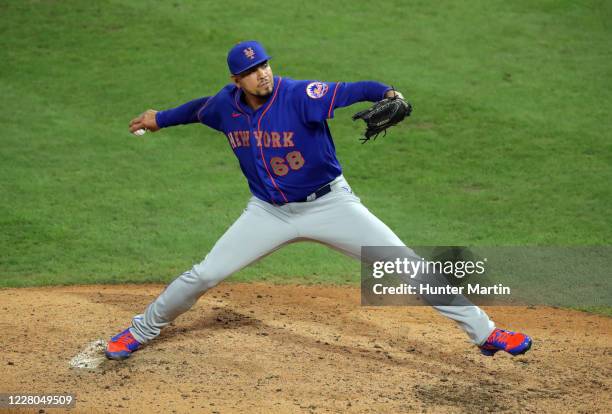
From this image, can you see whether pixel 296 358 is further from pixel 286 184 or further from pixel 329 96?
pixel 329 96

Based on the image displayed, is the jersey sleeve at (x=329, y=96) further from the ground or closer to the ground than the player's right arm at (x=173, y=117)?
further from the ground

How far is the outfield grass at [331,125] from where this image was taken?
7520 mm

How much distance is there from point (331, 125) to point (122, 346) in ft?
15.0

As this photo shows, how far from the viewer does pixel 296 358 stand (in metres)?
5.43

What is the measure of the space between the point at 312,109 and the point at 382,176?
11.8ft

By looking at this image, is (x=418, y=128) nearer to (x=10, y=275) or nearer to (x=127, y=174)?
(x=127, y=174)

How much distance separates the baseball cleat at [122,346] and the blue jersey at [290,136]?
117 centimetres

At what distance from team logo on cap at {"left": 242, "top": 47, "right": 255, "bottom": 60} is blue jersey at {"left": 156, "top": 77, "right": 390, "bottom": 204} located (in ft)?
0.76

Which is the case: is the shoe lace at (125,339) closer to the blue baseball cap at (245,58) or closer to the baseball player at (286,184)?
the baseball player at (286,184)

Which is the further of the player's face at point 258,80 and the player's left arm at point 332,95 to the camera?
the player's face at point 258,80

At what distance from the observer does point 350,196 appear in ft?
17.0

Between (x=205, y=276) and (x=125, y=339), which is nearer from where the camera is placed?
(x=205, y=276)

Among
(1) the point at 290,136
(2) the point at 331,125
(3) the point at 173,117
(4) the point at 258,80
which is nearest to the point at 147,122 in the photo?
(3) the point at 173,117

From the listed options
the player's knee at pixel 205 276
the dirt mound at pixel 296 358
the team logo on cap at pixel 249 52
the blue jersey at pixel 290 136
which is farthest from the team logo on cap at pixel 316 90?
the dirt mound at pixel 296 358
